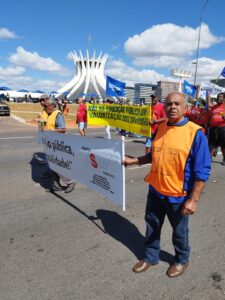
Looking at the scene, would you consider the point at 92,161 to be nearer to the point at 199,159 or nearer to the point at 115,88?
the point at 199,159

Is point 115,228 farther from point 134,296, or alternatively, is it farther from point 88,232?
point 134,296

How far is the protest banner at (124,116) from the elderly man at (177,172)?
215 inches

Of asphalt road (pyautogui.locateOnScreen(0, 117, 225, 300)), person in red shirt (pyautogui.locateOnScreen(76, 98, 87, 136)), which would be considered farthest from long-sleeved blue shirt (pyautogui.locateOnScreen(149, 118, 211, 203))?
person in red shirt (pyautogui.locateOnScreen(76, 98, 87, 136))

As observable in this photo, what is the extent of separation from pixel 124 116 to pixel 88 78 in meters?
93.0

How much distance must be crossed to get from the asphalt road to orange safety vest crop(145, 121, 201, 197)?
3.13ft

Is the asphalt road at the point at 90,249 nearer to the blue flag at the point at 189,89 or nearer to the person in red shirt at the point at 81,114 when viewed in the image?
the person in red shirt at the point at 81,114

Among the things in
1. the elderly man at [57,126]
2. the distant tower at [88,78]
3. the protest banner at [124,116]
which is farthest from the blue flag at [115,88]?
the distant tower at [88,78]

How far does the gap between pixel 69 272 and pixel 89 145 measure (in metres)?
1.67

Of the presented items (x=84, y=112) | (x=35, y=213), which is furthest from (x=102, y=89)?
(x=35, y=213)

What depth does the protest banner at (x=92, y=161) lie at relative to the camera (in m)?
3.93

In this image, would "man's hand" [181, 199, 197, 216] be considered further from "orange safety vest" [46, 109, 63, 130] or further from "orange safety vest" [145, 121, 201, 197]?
"orange safety vest" [46, 109, 63, 130]

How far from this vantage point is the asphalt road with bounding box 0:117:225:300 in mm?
3262

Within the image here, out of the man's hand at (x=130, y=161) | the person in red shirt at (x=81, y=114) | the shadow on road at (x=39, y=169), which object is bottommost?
the shadow on road at (x=39, y=169)

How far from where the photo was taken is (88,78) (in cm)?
10069
